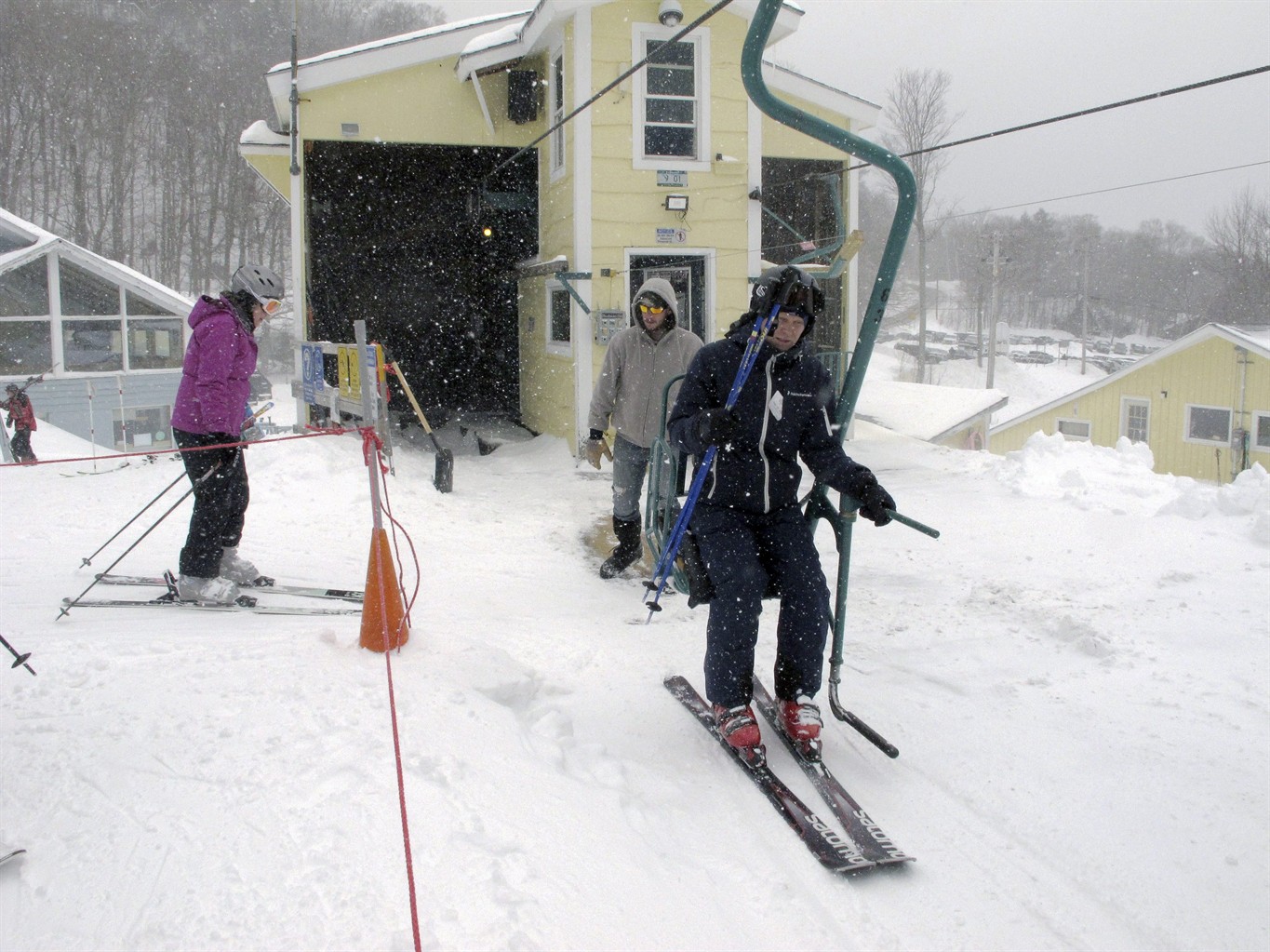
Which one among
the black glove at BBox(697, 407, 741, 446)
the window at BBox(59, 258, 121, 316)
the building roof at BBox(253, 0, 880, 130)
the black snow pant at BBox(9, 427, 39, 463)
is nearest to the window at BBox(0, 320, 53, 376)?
the window at BBox(59, 258, 121, 316)

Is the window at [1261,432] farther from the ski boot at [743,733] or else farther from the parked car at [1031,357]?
the parked car at [1031,357]

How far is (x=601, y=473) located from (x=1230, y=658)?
704 cm

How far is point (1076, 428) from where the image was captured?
120ft

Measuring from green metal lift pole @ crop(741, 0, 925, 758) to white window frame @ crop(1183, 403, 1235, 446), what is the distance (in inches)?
1260

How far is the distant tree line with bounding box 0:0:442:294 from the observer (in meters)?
43.5

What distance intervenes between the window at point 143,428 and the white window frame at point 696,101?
1388cm

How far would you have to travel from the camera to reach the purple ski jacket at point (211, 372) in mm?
4805

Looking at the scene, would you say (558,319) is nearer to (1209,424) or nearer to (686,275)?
(686,275)

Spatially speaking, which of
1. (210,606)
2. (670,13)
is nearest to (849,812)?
(210,606)

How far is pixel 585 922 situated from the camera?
2332 mm

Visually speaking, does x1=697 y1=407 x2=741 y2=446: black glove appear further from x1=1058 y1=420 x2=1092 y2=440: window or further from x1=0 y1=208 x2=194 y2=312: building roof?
x1=1058 y1=420 x2=1092 y2=440: window

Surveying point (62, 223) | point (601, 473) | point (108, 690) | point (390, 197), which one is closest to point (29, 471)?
point (601, 473)

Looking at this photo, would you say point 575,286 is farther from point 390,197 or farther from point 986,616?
point 986,616

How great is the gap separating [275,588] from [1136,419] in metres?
35.1
